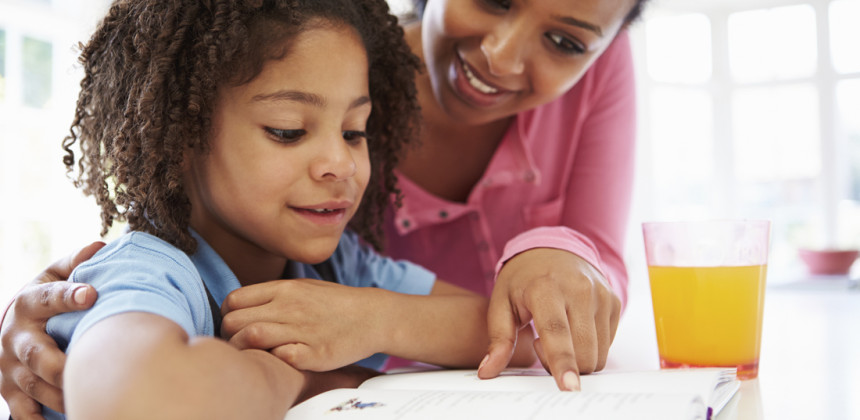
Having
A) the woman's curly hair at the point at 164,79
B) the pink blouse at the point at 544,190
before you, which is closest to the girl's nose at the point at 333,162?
the woman's curly hair at the point at 164,79

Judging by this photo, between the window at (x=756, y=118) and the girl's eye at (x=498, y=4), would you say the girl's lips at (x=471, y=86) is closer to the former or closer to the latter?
the girl's eye at (x=498, y=4)

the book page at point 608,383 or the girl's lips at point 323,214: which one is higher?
the girl's lips at point 323,214

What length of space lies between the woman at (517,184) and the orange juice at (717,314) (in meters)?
0.08

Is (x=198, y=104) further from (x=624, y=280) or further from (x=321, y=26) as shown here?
(x=624, y=280)

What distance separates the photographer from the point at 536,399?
60 cm

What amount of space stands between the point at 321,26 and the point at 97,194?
431 millimetres

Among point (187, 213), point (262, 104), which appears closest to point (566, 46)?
point (262, 104)

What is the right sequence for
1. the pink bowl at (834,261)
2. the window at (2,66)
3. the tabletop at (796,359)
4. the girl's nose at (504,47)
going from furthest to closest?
1. the window at (2,66)
2. the pink bowl at (834,261)
3. the girl's nose at (504,47)
4. the tabletop at (796,359)

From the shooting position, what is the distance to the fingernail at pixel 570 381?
68 cm

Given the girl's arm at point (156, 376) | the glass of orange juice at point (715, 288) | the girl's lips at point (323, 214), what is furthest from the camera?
the girl's lips at point (323, 214)

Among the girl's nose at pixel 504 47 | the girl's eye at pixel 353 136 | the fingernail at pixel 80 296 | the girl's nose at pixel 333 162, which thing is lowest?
the fingernail at pixel 80 296

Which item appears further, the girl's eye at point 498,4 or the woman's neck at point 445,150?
the woman's neck at point 445,150

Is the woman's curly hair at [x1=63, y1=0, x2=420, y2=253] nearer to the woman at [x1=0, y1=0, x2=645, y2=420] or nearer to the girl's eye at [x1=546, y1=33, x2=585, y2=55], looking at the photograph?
the woman at [x1=0, y1=0, x2=645, y2=420]

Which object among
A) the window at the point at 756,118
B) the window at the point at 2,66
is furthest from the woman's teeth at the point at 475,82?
the window at the point at 756,118
